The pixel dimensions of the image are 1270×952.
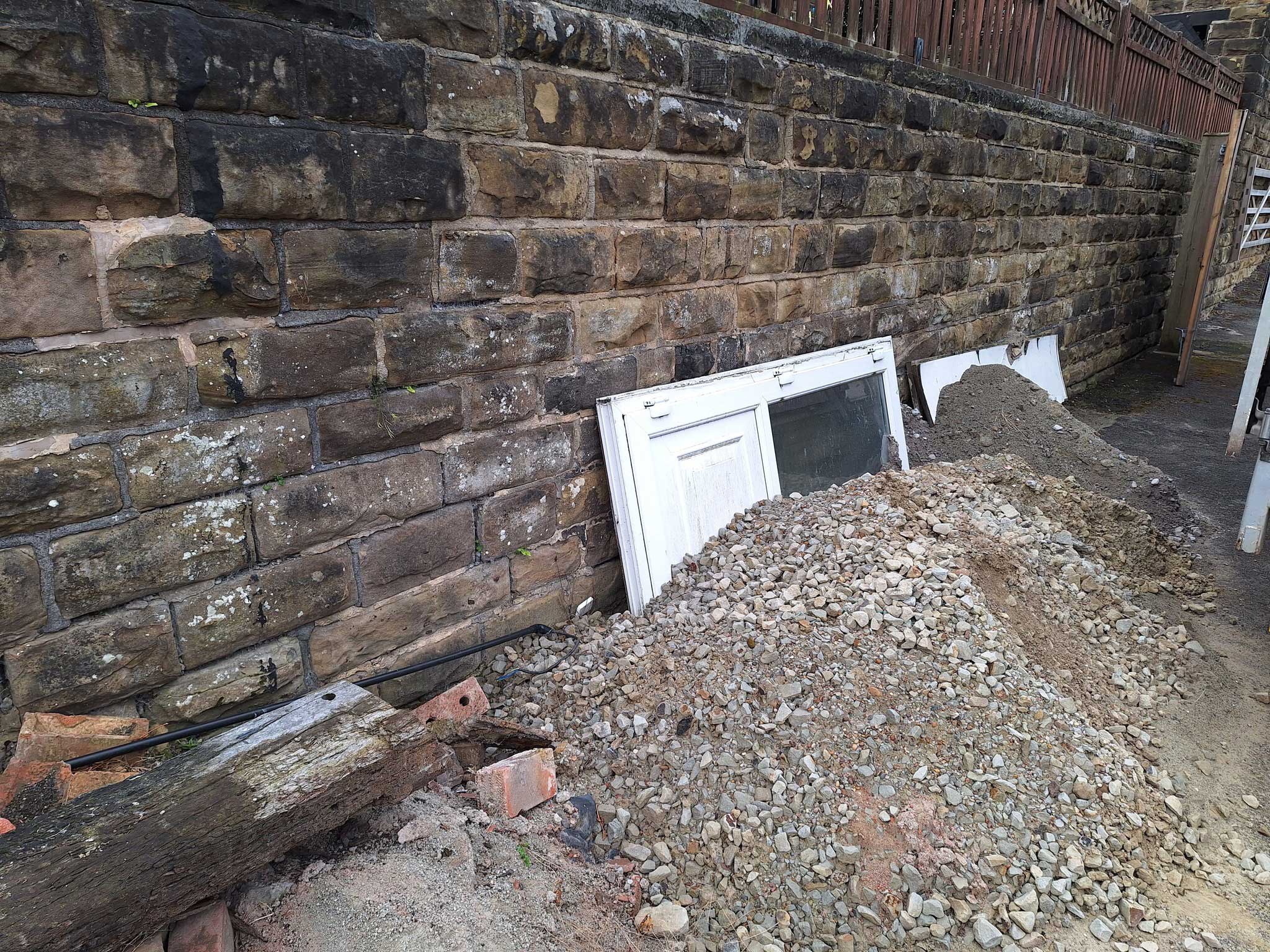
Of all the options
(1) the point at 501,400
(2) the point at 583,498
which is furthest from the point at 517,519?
(1) the point at 501,400

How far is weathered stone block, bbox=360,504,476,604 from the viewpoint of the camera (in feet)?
8.48

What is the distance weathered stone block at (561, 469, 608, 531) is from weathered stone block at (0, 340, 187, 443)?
1444 millimetres

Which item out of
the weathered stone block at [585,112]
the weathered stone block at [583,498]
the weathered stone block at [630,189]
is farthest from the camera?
the weathered stone block at [583,498]

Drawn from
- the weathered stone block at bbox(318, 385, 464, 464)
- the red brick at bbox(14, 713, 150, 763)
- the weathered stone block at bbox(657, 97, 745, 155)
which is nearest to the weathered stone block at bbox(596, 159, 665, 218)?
the weathered stone block at bbox(657, 97, 745, 155)

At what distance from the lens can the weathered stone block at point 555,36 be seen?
2.61m

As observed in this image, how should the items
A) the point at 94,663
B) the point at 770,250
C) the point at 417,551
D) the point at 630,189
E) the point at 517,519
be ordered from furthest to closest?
the point at 770,250, the point at 630,189, the point at 517,519, the point at 417,551, the point at 94,663

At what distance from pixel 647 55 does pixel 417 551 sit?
6.68ft

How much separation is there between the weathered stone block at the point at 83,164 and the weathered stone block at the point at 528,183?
36.9 inches

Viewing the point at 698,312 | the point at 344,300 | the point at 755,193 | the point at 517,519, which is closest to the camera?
the point at 344,300

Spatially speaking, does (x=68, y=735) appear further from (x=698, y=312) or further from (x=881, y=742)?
(x=698, y=312)

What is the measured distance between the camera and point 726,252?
3693mm

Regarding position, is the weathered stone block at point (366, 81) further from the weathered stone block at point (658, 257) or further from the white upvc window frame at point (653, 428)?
the white upvc window frame at point (653, 428)

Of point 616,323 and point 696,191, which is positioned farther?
point 696,191

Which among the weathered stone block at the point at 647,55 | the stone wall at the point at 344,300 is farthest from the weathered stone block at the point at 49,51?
the weathered stone block at the point at 647,55
